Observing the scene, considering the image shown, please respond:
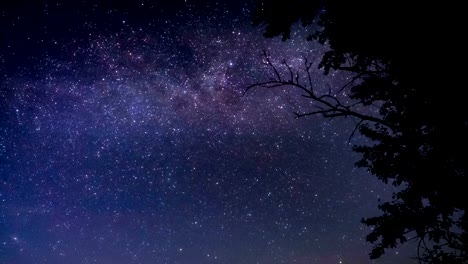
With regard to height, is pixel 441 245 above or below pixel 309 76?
below

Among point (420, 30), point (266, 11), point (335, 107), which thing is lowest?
point (420, 30)

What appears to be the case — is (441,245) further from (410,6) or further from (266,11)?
(266,11)

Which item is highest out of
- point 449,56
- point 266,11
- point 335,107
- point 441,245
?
point 266,11

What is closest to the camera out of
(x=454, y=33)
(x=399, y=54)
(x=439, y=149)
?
(x=454, y=33)

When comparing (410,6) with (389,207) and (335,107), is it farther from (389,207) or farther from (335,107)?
(389,207)

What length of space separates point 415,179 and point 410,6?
8.29ft

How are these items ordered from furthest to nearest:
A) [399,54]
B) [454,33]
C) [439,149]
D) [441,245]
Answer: [441,245] < [439,149] < [399,54] < [454,33]

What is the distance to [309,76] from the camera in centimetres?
493

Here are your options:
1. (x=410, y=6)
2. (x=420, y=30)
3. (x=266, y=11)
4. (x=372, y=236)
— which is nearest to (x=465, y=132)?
(x=420, y=30)

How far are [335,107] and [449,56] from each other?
69.4 inches

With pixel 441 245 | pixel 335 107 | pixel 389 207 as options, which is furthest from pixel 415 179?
pixel 335 107

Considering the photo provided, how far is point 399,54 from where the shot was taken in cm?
395

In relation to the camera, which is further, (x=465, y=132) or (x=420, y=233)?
(x=420, y=233)

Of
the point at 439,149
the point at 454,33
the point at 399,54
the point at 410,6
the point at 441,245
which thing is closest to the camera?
the point at 454,33
